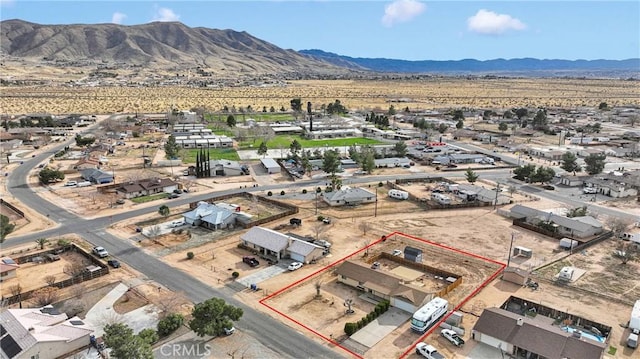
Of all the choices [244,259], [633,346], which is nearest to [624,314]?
[633,346]

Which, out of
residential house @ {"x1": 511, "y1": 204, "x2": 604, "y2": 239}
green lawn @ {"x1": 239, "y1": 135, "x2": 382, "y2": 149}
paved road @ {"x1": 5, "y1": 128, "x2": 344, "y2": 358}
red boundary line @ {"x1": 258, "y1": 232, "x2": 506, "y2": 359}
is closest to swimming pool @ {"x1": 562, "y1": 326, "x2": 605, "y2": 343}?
red boundary line @ {"x1": 258, "y1": 232, "x2": 506, "y2": 359}

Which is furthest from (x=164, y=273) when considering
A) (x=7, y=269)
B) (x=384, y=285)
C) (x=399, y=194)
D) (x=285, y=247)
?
(x=399, y=194)

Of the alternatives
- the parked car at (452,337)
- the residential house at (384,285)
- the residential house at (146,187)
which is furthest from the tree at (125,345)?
the residential house at (146,187)

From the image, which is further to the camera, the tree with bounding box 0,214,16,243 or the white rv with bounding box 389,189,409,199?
the white rv with bounding box 389,189,409,199

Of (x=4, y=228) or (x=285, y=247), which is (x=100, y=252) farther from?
(x=285, y=247)

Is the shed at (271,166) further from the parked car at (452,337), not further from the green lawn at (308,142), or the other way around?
the parked car at (452,337)

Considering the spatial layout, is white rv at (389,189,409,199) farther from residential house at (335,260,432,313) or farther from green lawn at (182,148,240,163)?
green lawn at (182,148,240,163)
